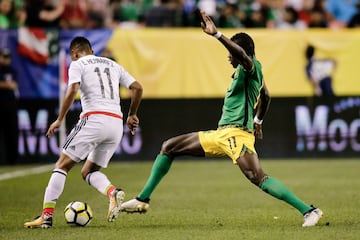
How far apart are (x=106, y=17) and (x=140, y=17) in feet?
2.92

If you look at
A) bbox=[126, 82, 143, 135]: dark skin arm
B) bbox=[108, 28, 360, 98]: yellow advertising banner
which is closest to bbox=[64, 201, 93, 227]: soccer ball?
bbox=[126, 82, 143, 135]: dark skin arm

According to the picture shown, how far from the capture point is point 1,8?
22.0m

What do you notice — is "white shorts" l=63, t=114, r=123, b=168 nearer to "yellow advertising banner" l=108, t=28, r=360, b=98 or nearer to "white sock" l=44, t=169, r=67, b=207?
"white sock" l=44, t=169, r=67, b=207

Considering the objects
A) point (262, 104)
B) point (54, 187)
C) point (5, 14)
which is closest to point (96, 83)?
point (54, 187)

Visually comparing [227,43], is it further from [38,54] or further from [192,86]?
[38,54]

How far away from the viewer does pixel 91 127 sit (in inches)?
397

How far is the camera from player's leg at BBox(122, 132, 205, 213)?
10.2m

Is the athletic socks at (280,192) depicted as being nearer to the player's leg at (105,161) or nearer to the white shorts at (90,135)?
the player's leg at (105,161)

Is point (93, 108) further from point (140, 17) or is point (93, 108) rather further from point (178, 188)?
point (140, 17)

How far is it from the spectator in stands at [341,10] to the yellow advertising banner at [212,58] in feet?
6.81

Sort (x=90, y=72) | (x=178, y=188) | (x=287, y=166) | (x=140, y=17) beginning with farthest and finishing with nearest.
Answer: (x=140, y=17) → (x=287, y=166) → (x=178, y=188) → (x=90, y=72)

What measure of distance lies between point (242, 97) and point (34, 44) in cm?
1233

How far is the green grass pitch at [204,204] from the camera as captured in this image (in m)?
9.47

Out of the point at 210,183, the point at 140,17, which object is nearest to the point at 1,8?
the point at 140,17
